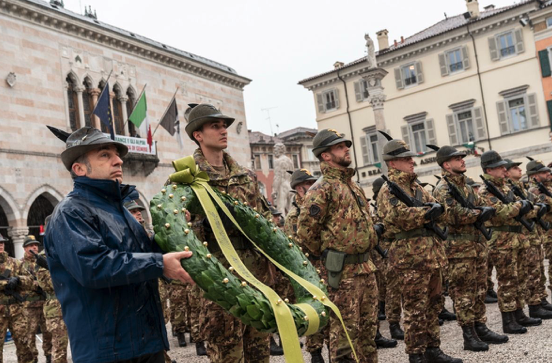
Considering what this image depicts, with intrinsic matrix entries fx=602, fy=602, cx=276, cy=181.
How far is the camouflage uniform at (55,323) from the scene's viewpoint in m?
9.36

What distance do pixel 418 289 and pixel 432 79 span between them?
3280 centimetres

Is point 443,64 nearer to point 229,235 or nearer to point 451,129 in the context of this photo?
point 451,129

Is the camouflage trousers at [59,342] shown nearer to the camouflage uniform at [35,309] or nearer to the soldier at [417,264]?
the camouflage uniform at [35,309]

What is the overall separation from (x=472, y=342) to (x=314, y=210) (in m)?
2.94

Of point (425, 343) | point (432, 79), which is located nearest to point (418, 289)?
point (425, 343)

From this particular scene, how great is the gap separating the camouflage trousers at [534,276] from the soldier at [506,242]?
0.22 metres

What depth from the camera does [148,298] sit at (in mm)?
3578

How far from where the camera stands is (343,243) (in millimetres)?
5781

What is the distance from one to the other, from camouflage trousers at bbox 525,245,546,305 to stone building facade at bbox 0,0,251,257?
1642 cm

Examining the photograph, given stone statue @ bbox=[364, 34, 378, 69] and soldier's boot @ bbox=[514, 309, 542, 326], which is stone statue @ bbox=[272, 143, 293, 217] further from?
stone statue @ bbox=[364, 34, 378, 69]


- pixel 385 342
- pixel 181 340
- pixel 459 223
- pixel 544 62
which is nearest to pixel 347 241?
pixel 459 223

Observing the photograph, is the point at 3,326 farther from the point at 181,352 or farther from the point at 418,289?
the point at 418,289

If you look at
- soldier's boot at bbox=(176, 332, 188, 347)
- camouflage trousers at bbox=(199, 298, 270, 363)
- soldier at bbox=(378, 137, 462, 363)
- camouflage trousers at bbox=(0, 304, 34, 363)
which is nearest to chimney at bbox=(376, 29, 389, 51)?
soldier's boot at bbox=(176, 332, 188, 347)

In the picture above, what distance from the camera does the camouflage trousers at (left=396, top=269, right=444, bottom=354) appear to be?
6602 mm
